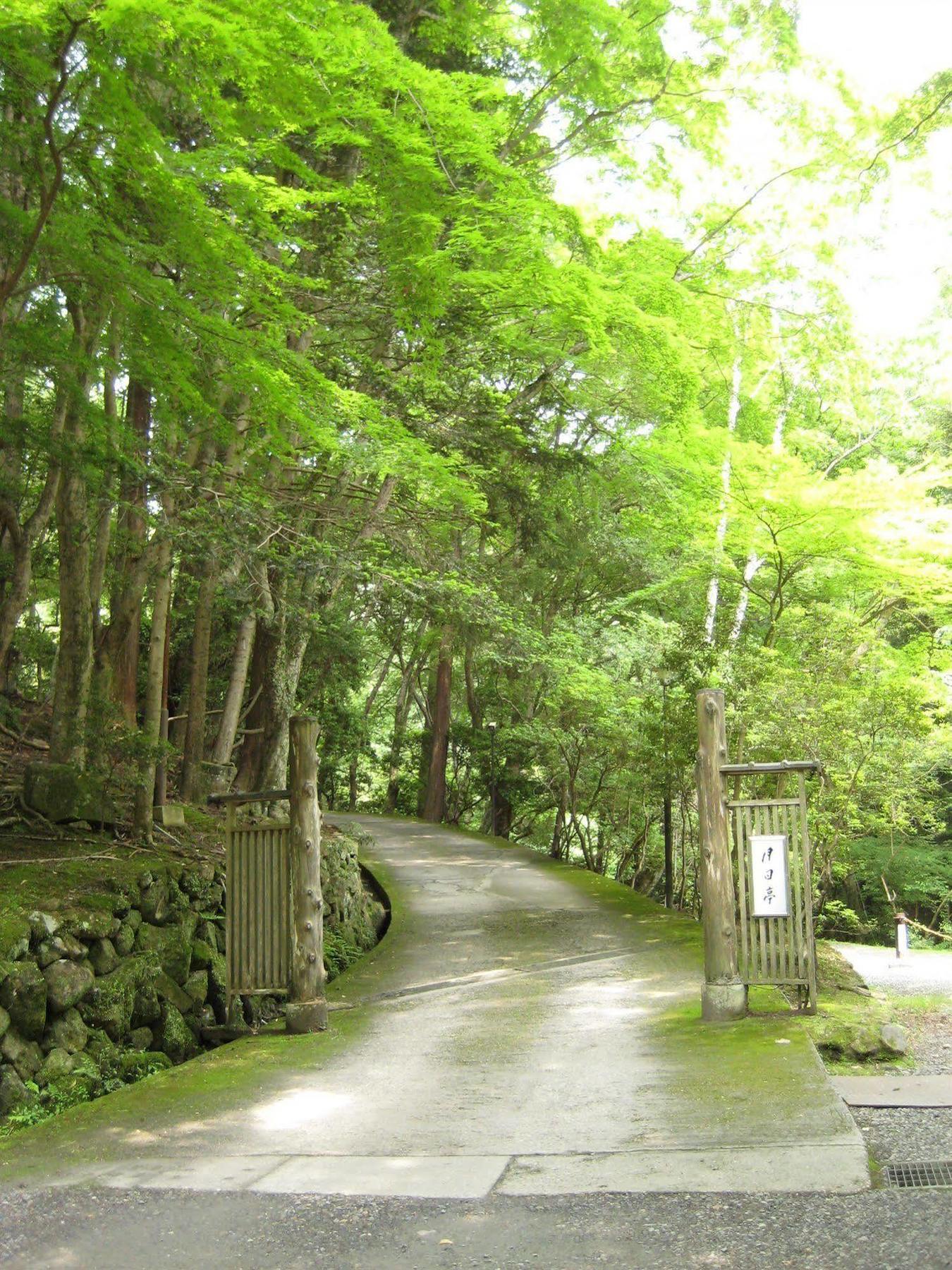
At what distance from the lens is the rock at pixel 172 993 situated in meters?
8.90

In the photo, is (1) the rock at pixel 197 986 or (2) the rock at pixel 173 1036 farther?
(1) the rock at pixel 197 986

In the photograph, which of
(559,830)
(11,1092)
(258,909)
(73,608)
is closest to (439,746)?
(559,830)

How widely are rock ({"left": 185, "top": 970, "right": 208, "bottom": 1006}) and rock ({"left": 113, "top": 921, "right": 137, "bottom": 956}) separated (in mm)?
845

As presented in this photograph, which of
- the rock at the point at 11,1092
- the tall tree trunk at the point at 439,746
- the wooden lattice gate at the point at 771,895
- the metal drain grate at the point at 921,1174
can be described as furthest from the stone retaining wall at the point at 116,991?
the tall tree trunk at the point at 439,746

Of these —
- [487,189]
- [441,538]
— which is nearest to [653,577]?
[441,538]

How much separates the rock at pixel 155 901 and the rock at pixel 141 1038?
1.14m

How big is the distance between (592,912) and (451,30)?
1107 centimetres

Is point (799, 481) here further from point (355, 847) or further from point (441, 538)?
point (355, 847)

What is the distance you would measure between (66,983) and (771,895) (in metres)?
4.89

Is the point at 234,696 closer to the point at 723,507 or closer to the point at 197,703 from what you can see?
the point at 197,703

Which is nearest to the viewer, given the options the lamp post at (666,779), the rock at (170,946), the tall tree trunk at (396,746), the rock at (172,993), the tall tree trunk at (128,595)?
the rock at (172,993)

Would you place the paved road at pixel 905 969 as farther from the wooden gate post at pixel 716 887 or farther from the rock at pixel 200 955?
the rock at pixel 200 955

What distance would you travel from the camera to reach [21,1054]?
6969 mm

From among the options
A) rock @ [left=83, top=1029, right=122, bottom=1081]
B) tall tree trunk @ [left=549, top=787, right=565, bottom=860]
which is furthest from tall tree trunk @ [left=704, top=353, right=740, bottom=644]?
rock @ [left=83, top=1029, right=122, bottom=1081]
